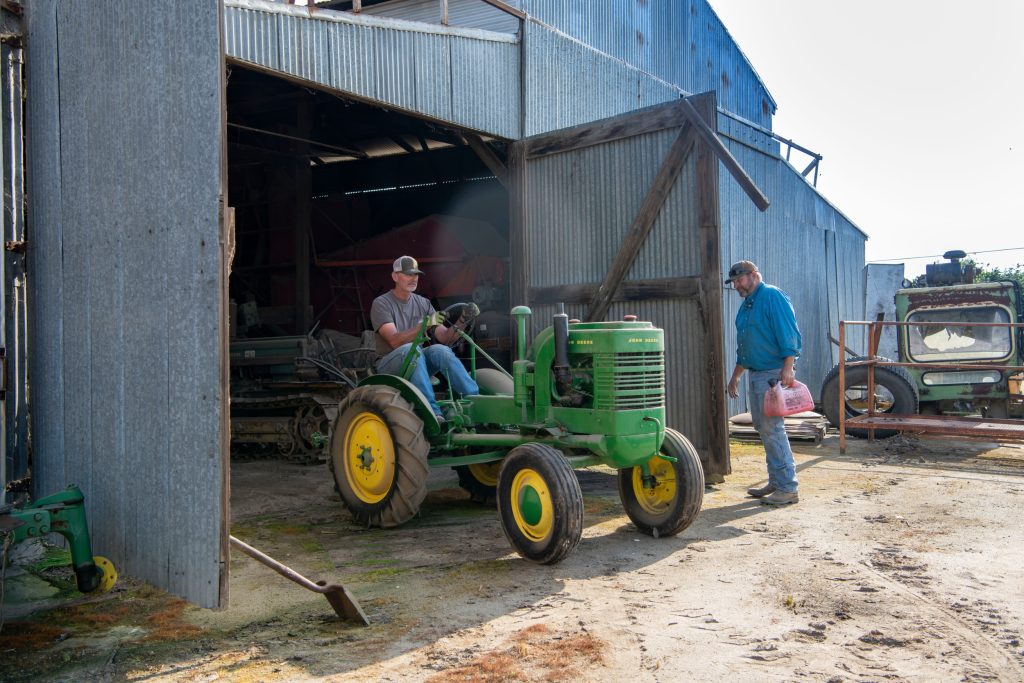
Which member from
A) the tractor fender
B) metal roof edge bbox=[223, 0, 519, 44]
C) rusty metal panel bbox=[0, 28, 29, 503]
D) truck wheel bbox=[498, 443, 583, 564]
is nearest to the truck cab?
metal roof edge bbox=[223, 0, 519, 44]

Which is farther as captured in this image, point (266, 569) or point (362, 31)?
point (362, 31)

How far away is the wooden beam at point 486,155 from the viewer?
8.87 metres

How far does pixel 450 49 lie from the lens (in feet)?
26.8

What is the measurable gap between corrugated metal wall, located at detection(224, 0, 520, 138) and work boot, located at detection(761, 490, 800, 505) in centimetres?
465

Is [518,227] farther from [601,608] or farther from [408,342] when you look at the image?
[601,608]

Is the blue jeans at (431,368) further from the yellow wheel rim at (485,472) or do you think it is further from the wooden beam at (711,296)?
the wooden beam at (711,296)

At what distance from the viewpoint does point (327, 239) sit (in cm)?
1427

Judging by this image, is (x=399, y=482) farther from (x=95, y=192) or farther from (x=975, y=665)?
(x=975, y=665)

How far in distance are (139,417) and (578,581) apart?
2.28 meters

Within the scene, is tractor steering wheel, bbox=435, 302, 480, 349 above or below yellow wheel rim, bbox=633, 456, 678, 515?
above

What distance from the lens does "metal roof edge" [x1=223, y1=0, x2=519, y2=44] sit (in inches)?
244

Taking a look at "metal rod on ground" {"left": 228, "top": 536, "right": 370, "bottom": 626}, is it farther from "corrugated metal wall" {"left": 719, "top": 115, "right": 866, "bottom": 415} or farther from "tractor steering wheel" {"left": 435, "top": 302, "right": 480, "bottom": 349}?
"corrugated metal wall" {"left": 719, "top": 115, "right": 866, "bottom": 415}

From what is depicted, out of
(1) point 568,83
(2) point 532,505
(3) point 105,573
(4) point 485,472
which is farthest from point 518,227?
(3) point 105,573

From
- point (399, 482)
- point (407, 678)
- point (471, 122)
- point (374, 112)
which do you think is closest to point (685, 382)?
point (399, 482)
